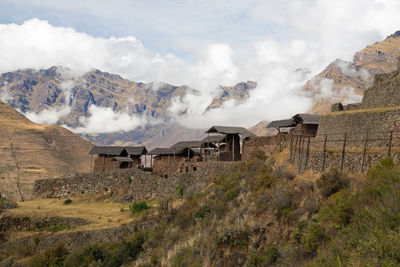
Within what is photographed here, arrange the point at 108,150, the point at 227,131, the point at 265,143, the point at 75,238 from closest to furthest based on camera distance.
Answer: the point at 75,238
the point at 265,143
the point at 227,131
the point at 108,150

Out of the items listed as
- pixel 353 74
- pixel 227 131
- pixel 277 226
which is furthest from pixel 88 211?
pixel 353 74

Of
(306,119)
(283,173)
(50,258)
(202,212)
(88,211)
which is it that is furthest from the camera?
(306,119)

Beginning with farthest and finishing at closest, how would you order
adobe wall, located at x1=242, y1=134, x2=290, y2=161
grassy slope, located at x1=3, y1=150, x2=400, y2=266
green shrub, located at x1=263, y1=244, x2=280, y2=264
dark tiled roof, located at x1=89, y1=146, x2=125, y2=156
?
dark tiled roof, located at x1=89, y1=146, x2=125, y2=156 → adobe wall, located at x1=242, y1=134, x2=290, y2=161 → green shrub, located at x1=263, y1=244, x2=280, y2=264 → grassy slope, located at x1=3, y1=150, x2=400, y2=266

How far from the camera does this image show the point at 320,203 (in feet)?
51.3

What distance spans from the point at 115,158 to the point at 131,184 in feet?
46.9

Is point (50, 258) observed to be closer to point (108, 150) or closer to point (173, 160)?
point (173, 160)

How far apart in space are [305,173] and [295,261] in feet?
24.6

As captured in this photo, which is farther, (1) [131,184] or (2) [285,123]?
(1) [131,184]

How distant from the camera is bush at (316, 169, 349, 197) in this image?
51.8 feet

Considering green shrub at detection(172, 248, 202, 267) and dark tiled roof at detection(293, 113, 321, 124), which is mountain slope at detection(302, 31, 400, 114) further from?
green shrub at detection(172, 248, 202, 267)

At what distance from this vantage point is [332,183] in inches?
627

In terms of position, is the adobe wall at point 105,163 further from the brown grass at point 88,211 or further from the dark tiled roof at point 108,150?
the brown grass at point 88,211

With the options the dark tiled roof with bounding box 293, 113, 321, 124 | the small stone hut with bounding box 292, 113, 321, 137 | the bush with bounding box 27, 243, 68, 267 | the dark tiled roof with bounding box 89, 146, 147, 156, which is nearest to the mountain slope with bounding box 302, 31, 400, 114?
the dark tiled roof with bounding box 89, 146, 147, 156

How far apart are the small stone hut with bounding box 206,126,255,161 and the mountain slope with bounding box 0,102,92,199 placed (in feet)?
97.2
